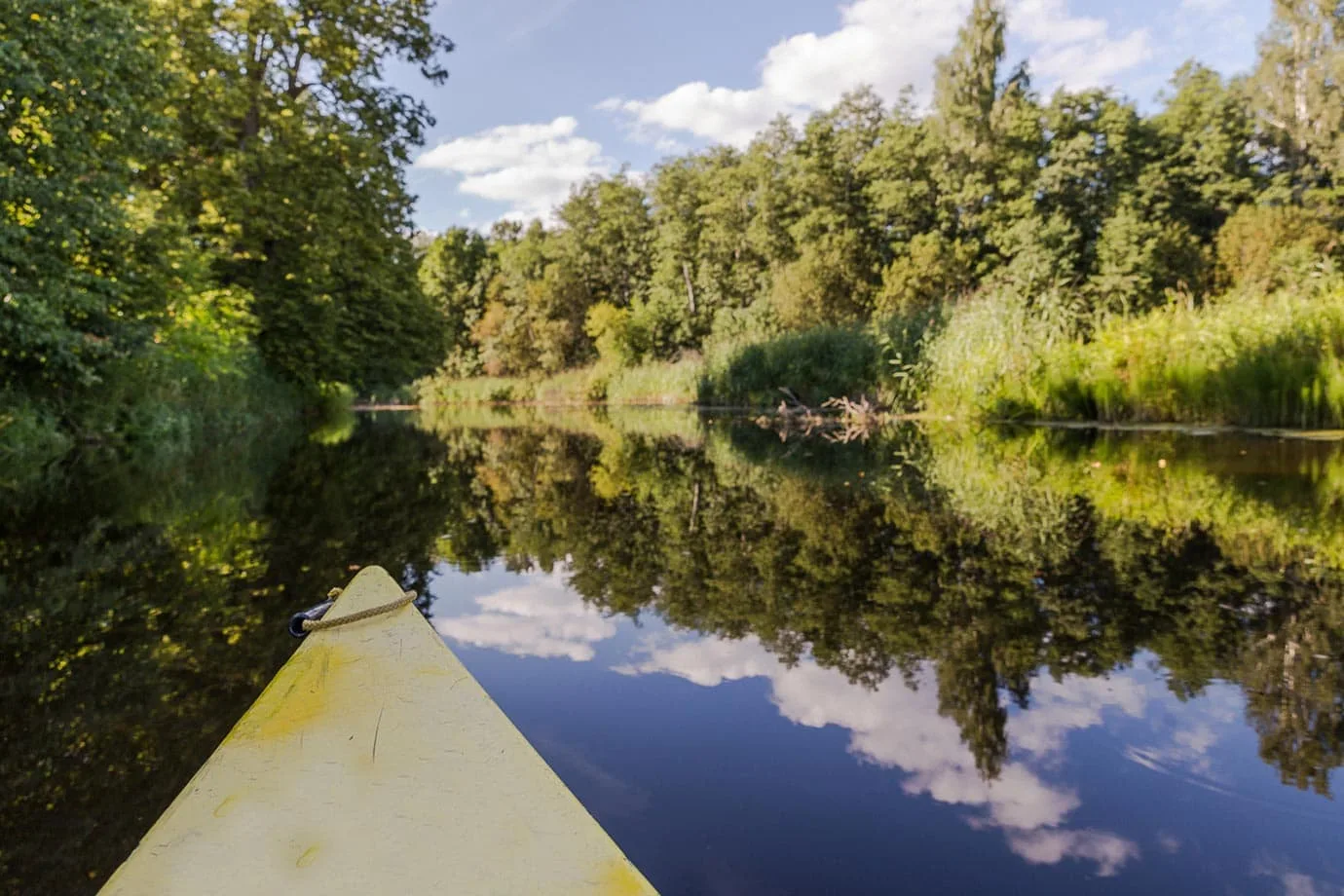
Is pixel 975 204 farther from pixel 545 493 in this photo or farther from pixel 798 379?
pixel 545 493

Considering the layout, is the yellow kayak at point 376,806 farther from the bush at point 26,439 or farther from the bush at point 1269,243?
the bush at point 1269,243

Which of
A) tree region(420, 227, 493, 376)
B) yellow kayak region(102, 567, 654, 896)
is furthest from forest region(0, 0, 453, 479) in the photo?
tree region(420, 227, 493, 376)

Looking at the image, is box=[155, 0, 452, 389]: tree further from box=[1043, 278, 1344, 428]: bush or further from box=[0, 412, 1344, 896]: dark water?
box=[1043, 278, 1344, 428]: bush

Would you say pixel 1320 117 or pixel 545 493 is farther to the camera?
pixel 1320 117

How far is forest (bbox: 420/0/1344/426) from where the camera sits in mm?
14859

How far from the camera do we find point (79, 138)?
779cm

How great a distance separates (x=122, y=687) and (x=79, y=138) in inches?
315

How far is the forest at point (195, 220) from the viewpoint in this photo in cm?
729

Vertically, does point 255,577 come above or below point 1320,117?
below

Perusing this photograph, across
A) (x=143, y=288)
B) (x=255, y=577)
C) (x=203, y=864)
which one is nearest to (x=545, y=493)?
(x=255, y=577)

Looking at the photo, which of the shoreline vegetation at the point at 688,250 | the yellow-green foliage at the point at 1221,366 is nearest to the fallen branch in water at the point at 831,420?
the shoreline vegetation at the point at 688,250

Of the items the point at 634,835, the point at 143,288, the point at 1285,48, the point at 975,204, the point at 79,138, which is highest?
the point at 1285,48

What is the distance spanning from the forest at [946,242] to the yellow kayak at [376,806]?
36.4 feet

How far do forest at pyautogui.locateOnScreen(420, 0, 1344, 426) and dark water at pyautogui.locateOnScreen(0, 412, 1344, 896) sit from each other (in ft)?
26.7
